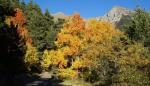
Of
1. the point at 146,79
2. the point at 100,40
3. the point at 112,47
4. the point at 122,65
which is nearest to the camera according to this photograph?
the point at 146,79

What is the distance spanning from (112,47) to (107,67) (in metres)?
4.75

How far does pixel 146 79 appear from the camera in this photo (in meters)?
45.0

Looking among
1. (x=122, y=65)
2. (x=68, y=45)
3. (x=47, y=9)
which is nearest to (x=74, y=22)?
(x=68, y=45)

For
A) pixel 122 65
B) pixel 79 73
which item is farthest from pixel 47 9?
pixel 122 65

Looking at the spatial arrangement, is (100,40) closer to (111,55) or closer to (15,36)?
(111,55)

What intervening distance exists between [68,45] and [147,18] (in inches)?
630

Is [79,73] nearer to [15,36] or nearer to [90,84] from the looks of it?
[90,84]

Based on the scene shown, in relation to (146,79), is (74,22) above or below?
above

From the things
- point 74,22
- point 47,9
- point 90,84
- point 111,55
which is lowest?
point 90,84

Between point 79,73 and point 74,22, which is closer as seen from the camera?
point 74,22

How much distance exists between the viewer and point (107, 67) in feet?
211

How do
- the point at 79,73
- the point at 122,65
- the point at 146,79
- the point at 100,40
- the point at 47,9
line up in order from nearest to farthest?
the point at 146,79 → the point at 122,65 → the point at 100,40 → the point at 79,73 → the point at 47,9

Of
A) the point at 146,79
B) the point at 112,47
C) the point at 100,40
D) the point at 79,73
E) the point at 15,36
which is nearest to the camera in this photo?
the point at 146,79

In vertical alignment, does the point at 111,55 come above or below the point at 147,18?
below
